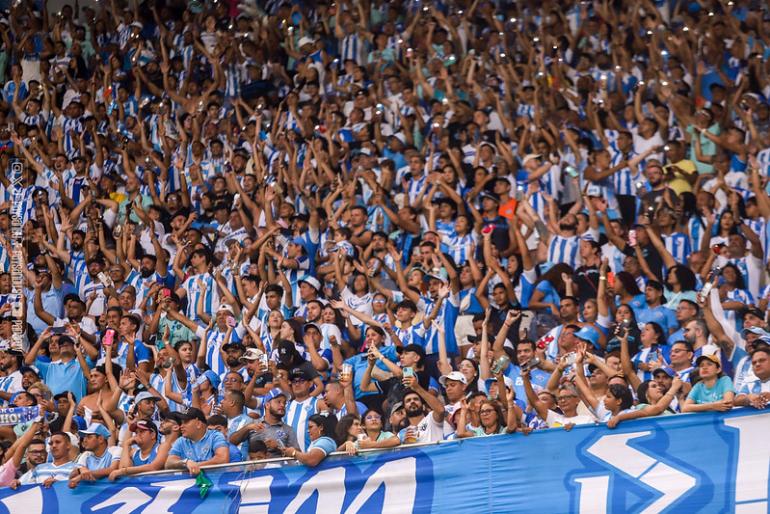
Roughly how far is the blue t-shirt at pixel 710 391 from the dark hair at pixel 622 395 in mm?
328

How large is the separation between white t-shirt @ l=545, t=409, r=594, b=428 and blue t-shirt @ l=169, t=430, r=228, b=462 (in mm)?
2015

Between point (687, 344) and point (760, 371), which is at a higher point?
point (760, 371)

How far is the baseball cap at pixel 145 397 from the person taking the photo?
31.8 feet

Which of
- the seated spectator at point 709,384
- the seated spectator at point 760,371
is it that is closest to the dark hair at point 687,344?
the seated spectator at point 709,384

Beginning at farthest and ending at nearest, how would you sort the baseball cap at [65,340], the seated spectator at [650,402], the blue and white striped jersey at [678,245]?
the baseball cap at [65,340] → the blue and white striped jersey at [678,245] → the seated spectator at [650,402]

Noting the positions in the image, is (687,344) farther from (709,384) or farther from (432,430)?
(432,430)

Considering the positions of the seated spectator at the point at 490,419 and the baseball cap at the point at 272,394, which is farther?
the baseball cap at the point at 272,394

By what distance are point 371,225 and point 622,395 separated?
4173mm

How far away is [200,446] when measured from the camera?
877cm

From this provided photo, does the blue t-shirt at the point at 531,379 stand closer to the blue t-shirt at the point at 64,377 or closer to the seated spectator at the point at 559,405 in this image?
the seated spectator at the point at 559,405

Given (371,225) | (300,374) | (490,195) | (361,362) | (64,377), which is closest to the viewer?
(300,374)

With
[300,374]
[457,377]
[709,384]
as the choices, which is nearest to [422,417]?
[457,377]

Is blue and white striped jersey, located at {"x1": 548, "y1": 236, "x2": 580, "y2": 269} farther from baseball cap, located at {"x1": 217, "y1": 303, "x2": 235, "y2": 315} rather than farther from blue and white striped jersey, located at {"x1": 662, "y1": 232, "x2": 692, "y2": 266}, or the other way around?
baseball cap, located at {"x1": 217, "y1": 303, "x2": 235, "y2": 315}

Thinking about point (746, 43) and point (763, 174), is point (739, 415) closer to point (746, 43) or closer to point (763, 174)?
point (763, 174)
